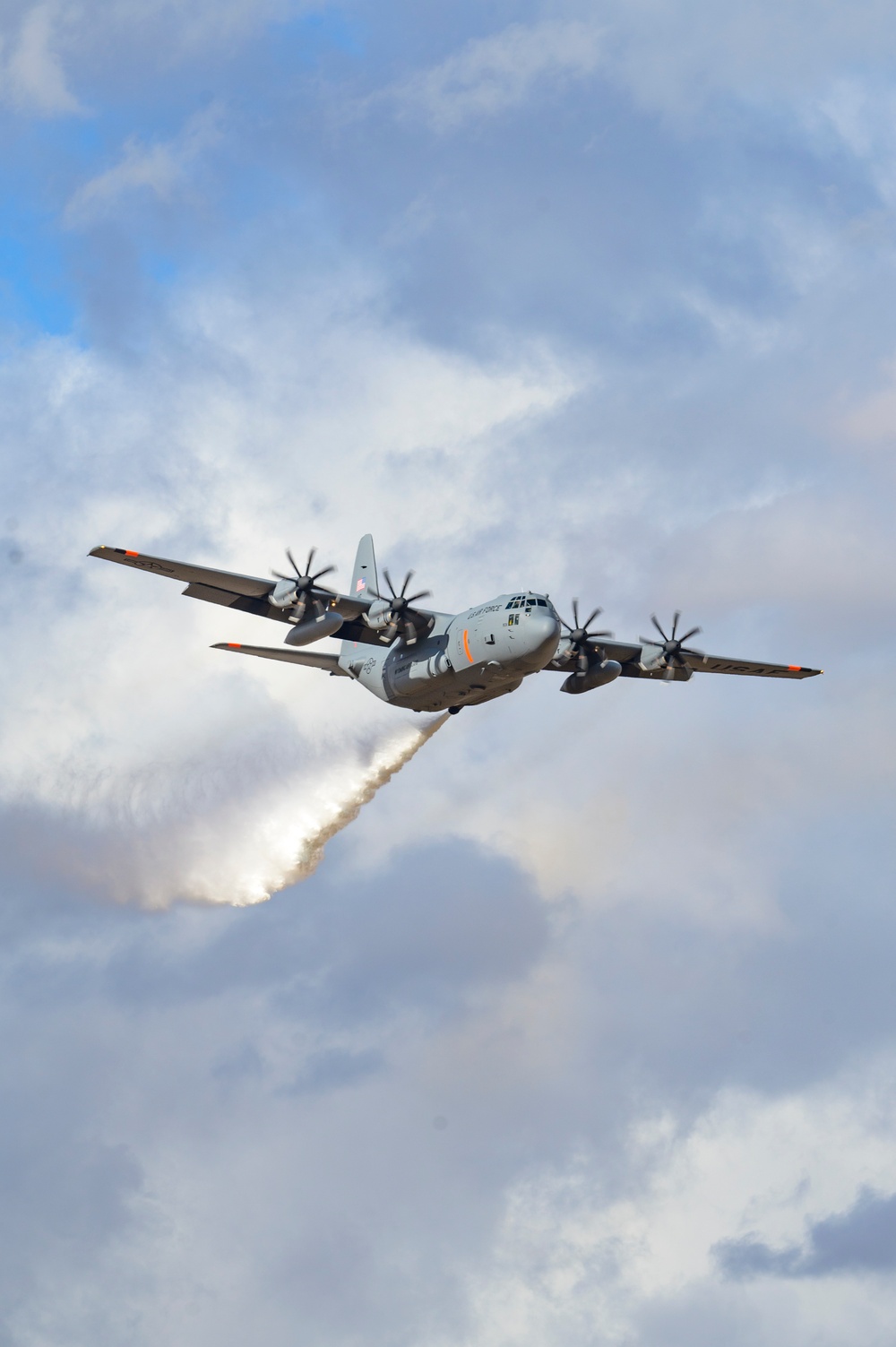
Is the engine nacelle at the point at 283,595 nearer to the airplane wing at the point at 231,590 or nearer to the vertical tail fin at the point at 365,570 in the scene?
the airplane wing at the point at 231,590

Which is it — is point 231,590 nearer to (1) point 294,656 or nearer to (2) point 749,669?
(1) point 294,656

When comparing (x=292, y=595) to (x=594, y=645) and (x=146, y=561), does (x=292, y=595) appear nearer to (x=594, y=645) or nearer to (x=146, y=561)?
(x=146, y=561)

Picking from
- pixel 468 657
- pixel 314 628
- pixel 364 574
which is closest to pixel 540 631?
pixel 468 657

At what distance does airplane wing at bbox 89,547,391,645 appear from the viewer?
48719 mm

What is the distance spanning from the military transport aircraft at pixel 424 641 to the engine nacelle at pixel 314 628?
3 cm

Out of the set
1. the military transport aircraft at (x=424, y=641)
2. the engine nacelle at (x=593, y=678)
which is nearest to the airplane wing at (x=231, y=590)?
the military transport aircraft at (x=424, y=641)

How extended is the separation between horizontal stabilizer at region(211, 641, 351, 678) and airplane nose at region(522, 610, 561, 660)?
33.3ft

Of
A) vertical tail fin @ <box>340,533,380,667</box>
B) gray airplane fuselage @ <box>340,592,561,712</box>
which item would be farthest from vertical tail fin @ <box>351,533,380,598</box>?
gray airplane fuselage @ <box>340,592,561,712</box>

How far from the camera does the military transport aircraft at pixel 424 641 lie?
1913 inches

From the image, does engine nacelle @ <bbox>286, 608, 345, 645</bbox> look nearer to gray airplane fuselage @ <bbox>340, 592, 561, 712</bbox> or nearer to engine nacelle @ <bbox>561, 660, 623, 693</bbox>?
gray airplane fuselage @ <bbox>340, 592, 561, 712</bbox>

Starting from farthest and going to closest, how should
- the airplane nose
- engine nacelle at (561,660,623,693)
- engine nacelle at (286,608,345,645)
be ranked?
engine nacelle at (561,660,623,693) → engine nacelle at (286,608,345,645) → the airplane nose

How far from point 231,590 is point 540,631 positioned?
1017cm

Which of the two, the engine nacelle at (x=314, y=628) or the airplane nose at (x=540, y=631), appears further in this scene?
the engine nacelle at (x=314, y=628)

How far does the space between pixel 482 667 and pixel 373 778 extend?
41.6ft
